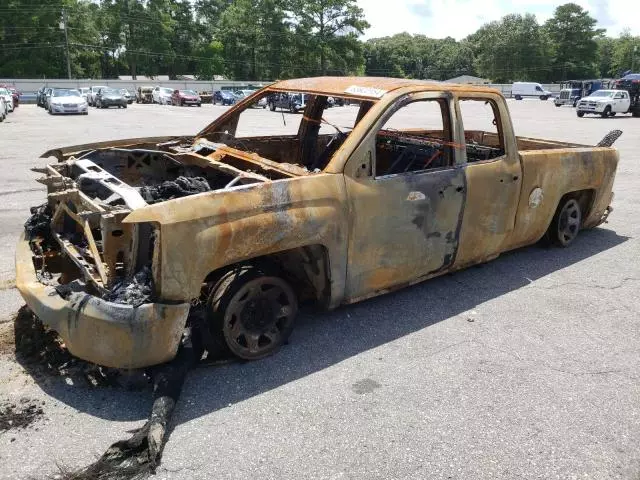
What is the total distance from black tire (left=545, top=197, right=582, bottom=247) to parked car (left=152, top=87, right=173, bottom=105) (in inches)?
1682

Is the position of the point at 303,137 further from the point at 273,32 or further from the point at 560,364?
the point at 273,32

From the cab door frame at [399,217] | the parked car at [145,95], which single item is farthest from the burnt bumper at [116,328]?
the parked car at [145,95]

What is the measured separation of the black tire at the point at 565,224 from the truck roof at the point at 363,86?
5.74 ft

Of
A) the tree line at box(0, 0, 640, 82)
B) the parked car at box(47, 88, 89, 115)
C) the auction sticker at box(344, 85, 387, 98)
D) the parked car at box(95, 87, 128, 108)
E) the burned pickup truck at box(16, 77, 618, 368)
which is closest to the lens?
the burned pickup truck at box(16, 77, 618, 368)

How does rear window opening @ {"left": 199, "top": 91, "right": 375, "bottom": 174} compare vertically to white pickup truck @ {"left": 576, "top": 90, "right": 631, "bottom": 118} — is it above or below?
below

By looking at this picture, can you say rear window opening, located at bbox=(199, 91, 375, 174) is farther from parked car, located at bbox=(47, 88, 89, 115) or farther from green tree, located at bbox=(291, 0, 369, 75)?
green tree, located at bbox=(291, 0, 369, 75)

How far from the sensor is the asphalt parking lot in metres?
2.73

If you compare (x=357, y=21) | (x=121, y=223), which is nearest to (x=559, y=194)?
(x=121, y=223)

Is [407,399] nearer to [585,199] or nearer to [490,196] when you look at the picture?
[490,196]

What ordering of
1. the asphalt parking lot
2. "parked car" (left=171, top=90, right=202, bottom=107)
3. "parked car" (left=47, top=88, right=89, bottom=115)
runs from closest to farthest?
the asphalt parking lot → "parked car" (left=47, top=88, right=89, bottom=115) → "parked car" (left=171, top=90, right=202, bottom=107)

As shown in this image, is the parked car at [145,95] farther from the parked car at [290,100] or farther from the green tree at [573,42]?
the green tree at [573,42]

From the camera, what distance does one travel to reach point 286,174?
385 cm

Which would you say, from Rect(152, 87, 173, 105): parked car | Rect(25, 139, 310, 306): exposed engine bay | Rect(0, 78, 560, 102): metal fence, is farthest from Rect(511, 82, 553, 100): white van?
Rect(25, 139, 310, 306): exposed engine bay

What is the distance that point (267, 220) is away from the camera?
334 cm
